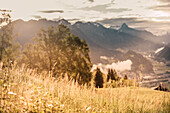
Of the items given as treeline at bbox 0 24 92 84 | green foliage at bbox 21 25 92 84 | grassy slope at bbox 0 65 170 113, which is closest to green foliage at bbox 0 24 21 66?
treeline at bbox 0 24 92 84

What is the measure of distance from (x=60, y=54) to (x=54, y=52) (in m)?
1.57

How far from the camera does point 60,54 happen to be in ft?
110

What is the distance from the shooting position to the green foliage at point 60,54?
29.9m

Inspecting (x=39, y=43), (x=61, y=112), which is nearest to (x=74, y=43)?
(x=39, y=43)

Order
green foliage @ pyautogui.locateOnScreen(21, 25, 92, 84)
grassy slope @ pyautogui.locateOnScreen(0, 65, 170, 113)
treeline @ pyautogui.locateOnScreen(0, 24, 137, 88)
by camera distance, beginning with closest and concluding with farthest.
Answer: grassy slope @ pyautogui.locateOnScreen(0, 65, 170, 113) → green foliage @ pyautogui.locateOnScreen(21, 25, 92, 84) → treeline @ pyautogui.locateOnScreen(0, 24, 137, 88)

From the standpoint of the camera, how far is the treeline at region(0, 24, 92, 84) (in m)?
30.0

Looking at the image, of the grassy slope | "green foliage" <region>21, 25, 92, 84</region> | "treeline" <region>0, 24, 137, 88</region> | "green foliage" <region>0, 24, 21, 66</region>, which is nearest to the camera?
the grassy slope

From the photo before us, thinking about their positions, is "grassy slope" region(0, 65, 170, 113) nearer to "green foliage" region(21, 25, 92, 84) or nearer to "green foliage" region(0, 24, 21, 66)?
"green foliage" region(21, 25, 92, 84)

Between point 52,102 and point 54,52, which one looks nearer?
point 52,102

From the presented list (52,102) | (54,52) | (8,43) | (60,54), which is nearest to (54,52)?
(54,52)

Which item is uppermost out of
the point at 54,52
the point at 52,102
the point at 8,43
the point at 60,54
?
the point at 8,43

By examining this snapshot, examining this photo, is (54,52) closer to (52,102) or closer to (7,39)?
(7,39)

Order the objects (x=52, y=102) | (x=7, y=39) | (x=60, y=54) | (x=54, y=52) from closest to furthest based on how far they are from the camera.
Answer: (x=52, y=102), (x=60, y=54), (x=54, y=52), (x=7, y=39)

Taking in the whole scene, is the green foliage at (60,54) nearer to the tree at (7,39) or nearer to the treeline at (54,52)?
the treeline at (54,52)
